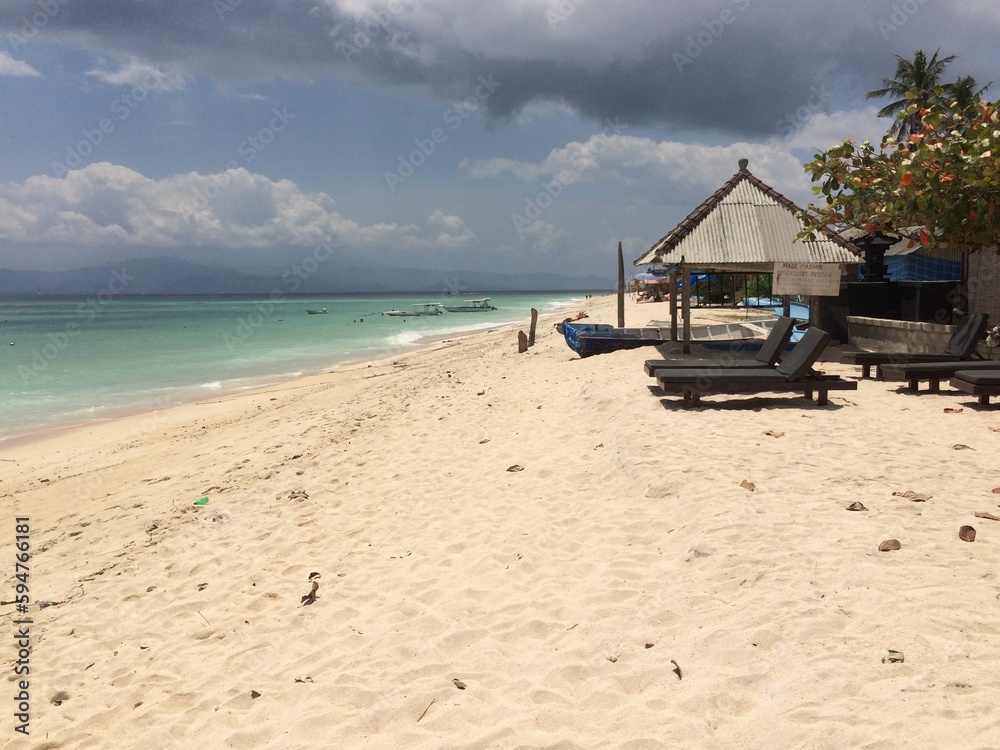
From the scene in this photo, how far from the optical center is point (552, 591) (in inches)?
164

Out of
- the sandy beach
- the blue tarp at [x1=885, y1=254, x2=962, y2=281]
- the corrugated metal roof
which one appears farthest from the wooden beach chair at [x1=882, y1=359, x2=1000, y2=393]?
the blue tarp at [x1=885, y1=254, x2=962, y2=281]

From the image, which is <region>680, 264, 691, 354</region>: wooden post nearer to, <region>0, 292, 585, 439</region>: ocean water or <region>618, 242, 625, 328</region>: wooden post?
<region>618, 242, 625, 328</region>: wooden post

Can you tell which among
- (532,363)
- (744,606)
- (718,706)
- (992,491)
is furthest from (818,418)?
(532,363)

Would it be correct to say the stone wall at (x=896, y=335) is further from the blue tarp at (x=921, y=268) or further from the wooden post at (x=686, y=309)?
the blue tarp at (x=921, y=268)

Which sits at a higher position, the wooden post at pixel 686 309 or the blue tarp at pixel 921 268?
the blue tarp at pixel 921 268

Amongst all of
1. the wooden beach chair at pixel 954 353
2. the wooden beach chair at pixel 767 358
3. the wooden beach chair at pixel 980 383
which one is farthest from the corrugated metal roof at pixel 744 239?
the wooden beach chair at pixel 980 383

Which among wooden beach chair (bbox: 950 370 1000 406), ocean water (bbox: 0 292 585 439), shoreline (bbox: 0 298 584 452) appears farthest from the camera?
ocean water (bbox: 0 292 585 439)

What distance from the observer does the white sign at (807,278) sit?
1144 cm

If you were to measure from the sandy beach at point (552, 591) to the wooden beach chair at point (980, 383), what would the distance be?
1.12 feet

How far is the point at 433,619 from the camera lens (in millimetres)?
4012

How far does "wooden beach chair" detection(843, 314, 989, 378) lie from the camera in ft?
32.9

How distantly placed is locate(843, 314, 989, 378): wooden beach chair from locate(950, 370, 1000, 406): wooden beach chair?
164cm

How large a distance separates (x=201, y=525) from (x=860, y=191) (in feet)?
23.3

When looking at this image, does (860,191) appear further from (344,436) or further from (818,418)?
(344,436)
